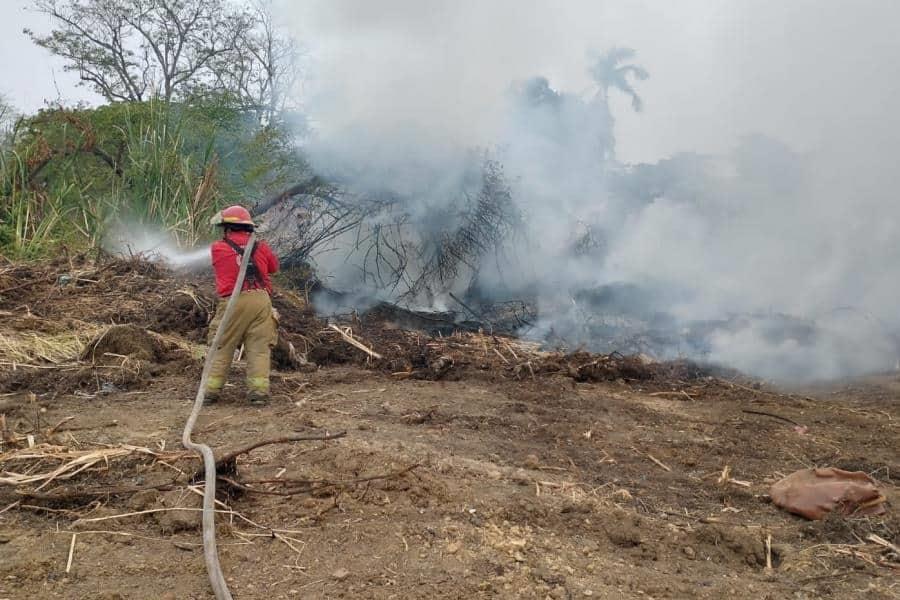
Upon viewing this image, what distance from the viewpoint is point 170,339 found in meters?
7.40

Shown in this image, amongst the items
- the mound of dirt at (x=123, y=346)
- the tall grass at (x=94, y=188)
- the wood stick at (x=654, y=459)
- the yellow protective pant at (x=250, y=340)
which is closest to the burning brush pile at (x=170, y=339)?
the mound of dirt at (x=123, y=346)

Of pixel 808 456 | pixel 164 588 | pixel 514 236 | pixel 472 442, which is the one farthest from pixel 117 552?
pixel 514 236

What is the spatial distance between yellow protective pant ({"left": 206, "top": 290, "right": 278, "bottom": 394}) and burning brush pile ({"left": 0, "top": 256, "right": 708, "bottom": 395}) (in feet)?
2.84

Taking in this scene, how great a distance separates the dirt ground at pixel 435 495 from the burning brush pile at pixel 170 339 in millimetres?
93

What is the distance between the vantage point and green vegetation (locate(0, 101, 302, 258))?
1013 centimetres

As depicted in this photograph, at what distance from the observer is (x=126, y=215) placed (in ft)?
35.7

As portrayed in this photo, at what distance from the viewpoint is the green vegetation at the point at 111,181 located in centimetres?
1013

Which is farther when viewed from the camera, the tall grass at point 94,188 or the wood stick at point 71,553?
the tall grass at point 94,188

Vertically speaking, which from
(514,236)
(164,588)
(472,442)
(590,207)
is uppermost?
(590,207)

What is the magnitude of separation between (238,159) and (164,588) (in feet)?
38.9

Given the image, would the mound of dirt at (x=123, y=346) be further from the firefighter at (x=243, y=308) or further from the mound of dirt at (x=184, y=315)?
the firefighter at (x=243, y=308)

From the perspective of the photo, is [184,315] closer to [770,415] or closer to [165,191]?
[165,191]

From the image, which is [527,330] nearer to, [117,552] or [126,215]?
[126,215]

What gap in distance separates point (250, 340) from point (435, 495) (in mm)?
2730
